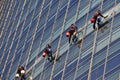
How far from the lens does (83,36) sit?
43.3m

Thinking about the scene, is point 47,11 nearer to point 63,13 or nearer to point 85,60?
point 63,13

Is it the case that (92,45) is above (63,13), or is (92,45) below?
below

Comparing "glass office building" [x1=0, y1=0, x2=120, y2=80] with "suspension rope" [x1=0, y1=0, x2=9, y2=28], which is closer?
"glass office building" [x1=0, y1=0, x2=120, y2=80]

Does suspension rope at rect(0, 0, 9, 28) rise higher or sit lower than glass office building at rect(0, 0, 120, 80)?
higher

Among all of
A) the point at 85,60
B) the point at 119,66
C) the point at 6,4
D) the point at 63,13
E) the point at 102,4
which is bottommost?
the point at 119,66

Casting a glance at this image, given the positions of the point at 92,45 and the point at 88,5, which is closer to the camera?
the point at 92,45

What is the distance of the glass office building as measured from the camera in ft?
128

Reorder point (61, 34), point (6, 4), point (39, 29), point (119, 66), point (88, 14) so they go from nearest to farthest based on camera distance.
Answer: point (119, 66), point (88, 14), point (61, 34), point (39, 29), point (6, 4)

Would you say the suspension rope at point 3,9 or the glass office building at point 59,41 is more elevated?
the suspension rope at point 3,9

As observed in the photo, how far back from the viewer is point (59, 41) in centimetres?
4734

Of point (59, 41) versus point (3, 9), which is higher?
point (3, 9)

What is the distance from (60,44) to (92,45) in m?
6.12

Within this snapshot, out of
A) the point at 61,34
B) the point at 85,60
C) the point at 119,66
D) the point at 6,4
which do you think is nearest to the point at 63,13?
the point at 61,34

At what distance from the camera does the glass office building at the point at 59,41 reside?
128 ft
